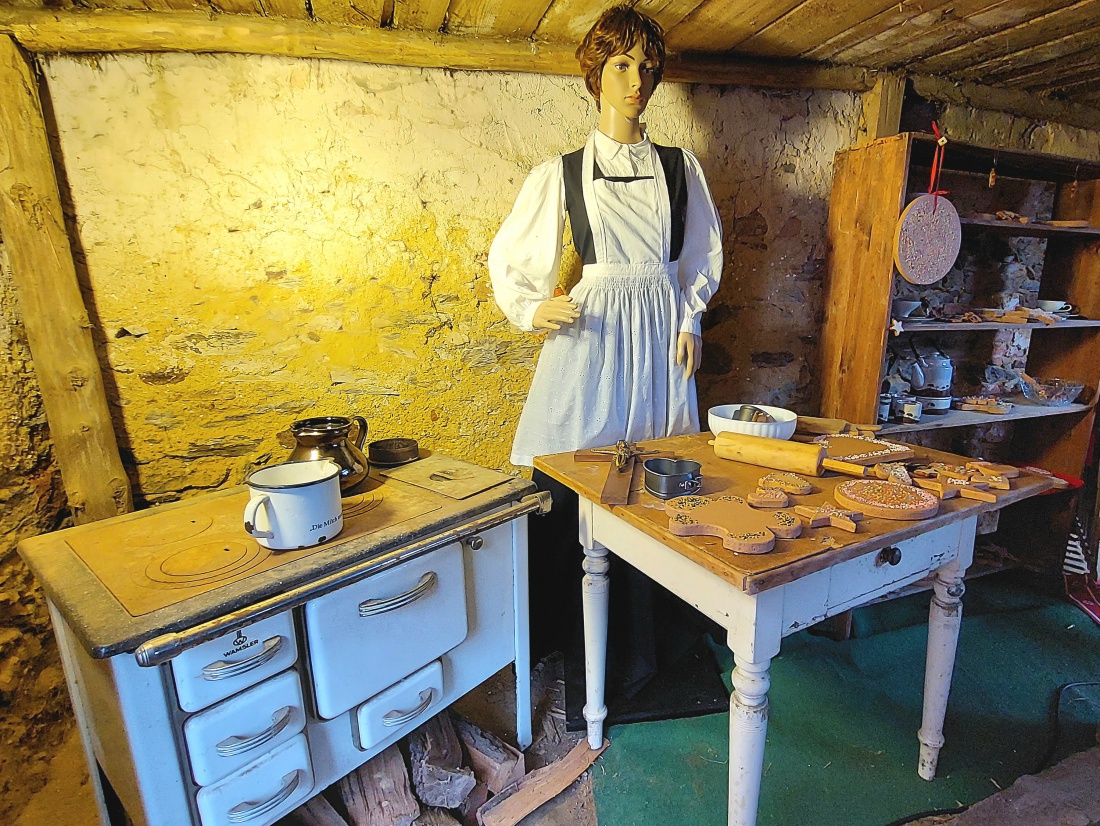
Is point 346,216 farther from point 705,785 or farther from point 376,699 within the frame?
point 705,785

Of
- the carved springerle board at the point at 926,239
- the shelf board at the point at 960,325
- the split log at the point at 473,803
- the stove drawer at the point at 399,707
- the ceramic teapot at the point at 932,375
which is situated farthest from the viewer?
the ceramic teapot at the point at 932,375

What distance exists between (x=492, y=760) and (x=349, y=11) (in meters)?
1.69

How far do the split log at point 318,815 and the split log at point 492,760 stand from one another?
0.92 ft

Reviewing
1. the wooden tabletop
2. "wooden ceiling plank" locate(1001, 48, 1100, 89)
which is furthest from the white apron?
"wooden ceiling plank" locate(1001, 48, 1100, 89)

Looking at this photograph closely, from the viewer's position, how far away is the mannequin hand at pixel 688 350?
1319mm

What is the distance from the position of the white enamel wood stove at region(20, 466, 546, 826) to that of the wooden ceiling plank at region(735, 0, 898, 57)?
136cm

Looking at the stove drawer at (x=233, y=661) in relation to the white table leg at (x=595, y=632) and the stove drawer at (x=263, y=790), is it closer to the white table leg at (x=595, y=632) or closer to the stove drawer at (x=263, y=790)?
the stove drawer at (x=263, y=790)

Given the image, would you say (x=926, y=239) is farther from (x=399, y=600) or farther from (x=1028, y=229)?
(x=399, y=600)

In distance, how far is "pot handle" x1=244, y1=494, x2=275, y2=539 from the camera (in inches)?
31.7

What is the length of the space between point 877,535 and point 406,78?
1.47m

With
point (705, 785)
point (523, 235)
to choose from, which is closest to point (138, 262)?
point (523, 235)

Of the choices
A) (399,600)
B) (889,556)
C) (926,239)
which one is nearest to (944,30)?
(926,239)

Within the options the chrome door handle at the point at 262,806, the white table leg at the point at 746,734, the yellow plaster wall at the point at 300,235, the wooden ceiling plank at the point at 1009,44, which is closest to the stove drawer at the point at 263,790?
the chrome door handle at the point at 262,806

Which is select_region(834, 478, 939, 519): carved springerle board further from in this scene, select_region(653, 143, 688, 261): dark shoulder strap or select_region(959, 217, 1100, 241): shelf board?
select_region(959, 217, 1100, 241): shelf board
